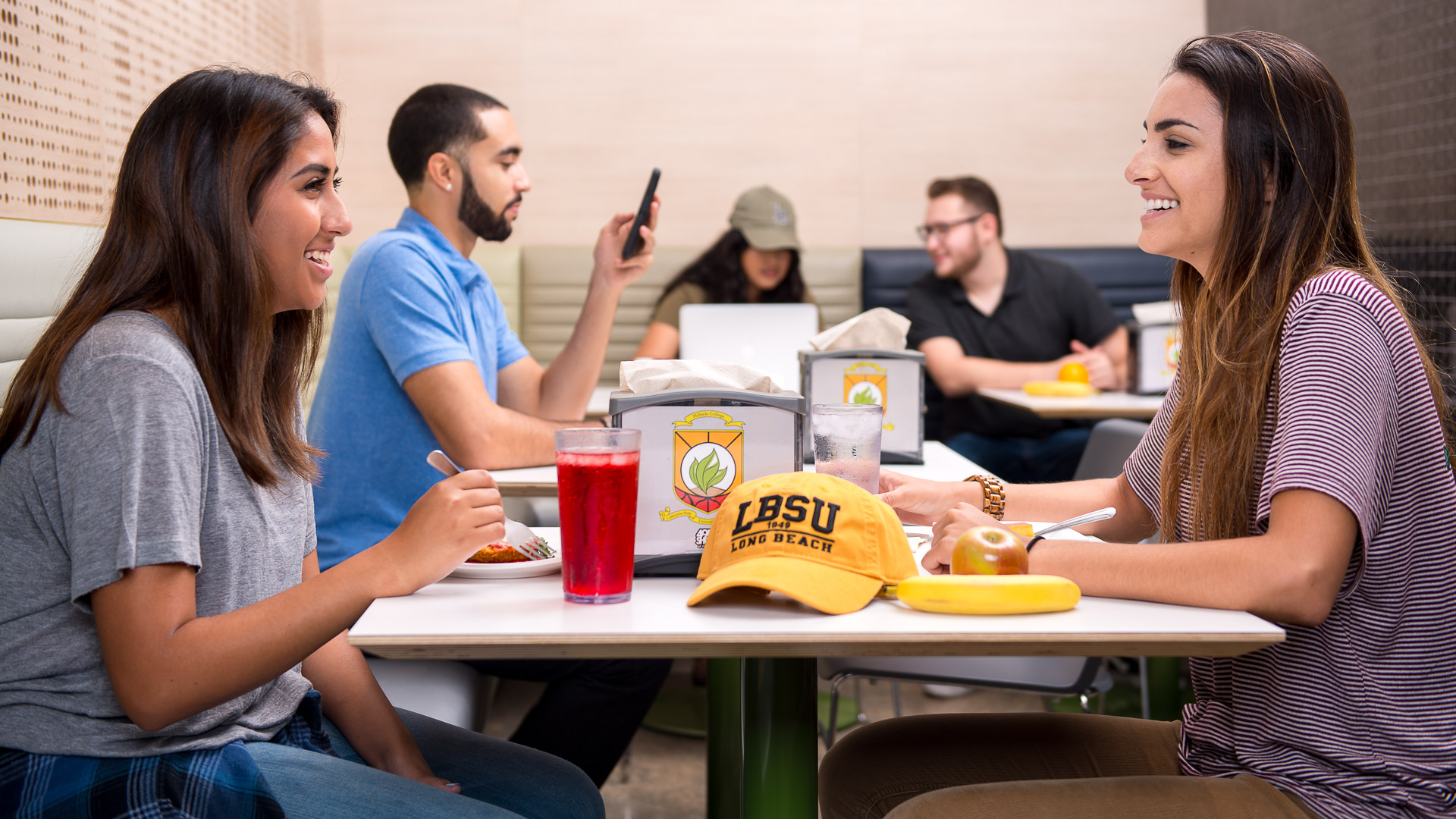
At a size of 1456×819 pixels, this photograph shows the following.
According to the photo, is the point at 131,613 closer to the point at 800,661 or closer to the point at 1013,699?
the point at 800,661

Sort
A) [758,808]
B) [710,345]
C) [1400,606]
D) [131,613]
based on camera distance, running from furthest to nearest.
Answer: [710,345] < [758,808] < [1400,606] < [131,613]

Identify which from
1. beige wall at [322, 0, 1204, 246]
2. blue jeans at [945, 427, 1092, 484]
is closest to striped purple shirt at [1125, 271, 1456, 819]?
blue jeans at [945, 427, 1092, 484]

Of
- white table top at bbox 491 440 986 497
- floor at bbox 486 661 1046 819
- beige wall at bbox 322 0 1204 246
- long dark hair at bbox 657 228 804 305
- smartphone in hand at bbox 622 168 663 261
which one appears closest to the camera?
white table top at bbox 491 440 986 497

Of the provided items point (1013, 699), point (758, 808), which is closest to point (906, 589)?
point (758, 808)

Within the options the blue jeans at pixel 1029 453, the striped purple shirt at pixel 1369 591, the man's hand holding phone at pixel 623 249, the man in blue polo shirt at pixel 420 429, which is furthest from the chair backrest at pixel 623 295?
the striped purple shirt at pixel 1369 591

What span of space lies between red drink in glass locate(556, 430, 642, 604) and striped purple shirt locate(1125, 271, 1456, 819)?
0.62m

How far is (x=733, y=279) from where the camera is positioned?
4.12 meters

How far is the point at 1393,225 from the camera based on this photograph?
3637 millimetres

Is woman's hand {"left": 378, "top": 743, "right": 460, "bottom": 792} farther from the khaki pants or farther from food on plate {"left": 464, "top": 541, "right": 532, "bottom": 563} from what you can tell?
the khaki pants

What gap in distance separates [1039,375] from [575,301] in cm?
197

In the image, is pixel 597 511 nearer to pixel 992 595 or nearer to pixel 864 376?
pixel 992 595

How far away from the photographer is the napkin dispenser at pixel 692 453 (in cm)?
121

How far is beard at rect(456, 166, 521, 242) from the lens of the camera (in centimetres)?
227

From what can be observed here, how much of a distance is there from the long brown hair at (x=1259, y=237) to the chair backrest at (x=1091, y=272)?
3.40 metres
